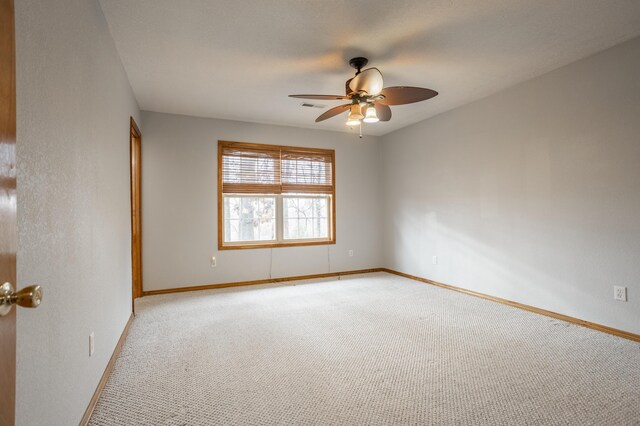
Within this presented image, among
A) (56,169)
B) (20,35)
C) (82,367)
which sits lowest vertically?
(82,367)

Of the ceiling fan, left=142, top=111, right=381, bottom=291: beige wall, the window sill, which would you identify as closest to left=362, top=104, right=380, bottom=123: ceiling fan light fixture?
the ceiling fan

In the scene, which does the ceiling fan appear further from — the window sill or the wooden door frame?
the window sill

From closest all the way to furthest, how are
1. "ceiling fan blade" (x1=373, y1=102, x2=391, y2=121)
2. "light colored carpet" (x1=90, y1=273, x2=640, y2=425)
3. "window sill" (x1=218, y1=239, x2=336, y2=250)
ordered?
1. "light colored carpet" (x1=90, y1=273, x2=640, y2=425)
2. "ceiling fan blade" (x1=373, y1=102, x2=391, y2=121)
3. "window sill" (x1=218, y1=239, x2=336, y2=250)

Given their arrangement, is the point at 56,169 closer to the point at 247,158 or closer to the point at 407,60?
the point at 407,60

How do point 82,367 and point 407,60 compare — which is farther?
point 407,60

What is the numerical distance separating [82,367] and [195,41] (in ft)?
7.70

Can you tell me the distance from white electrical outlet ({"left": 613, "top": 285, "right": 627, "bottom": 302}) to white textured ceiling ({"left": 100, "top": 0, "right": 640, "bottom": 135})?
6.71ft

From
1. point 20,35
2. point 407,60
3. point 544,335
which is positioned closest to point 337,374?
point 544,335

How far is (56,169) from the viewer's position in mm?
1415

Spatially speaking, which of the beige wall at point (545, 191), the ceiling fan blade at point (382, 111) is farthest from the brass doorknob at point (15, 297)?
the beige wall at point (545, 191)

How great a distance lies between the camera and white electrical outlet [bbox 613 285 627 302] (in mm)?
2850

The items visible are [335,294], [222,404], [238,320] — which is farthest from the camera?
[335,294]

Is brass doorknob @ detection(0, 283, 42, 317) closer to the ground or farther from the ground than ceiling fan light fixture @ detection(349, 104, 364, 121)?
closer to the ground

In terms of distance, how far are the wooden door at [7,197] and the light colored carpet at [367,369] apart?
117cm
